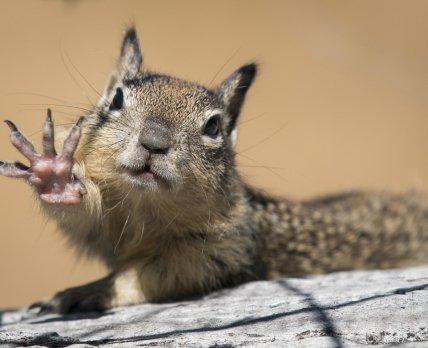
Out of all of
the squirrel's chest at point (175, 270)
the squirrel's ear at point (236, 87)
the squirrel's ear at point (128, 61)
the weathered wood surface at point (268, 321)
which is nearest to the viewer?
the weathered wood surface at point (268, 321)

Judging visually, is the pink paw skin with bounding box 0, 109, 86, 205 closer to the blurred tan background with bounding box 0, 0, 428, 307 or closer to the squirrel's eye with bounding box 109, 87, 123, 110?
the squirrel's eye with bounding box 109, 87, 123, 110

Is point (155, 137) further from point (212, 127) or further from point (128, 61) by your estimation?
point (128, 61)

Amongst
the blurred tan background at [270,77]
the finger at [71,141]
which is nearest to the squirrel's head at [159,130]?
the finger at [71,141]

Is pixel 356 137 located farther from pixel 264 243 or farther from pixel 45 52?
pixel 264 243

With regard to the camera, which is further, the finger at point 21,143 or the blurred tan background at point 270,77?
the blurred tan background at point 270,77

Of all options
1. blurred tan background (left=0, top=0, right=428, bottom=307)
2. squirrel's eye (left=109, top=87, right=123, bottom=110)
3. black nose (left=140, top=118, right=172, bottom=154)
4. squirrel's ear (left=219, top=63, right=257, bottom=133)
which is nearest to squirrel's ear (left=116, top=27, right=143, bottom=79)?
squirrel's eye (left=109, top=87, right=123, bottom=110)

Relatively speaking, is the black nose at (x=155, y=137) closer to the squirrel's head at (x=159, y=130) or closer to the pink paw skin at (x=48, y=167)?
the squirrel's head at (x=159, y=130)

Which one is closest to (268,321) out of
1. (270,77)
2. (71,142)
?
(71,142)

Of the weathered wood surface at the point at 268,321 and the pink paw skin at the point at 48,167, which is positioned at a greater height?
the pink paw skin at the point at 48,167
